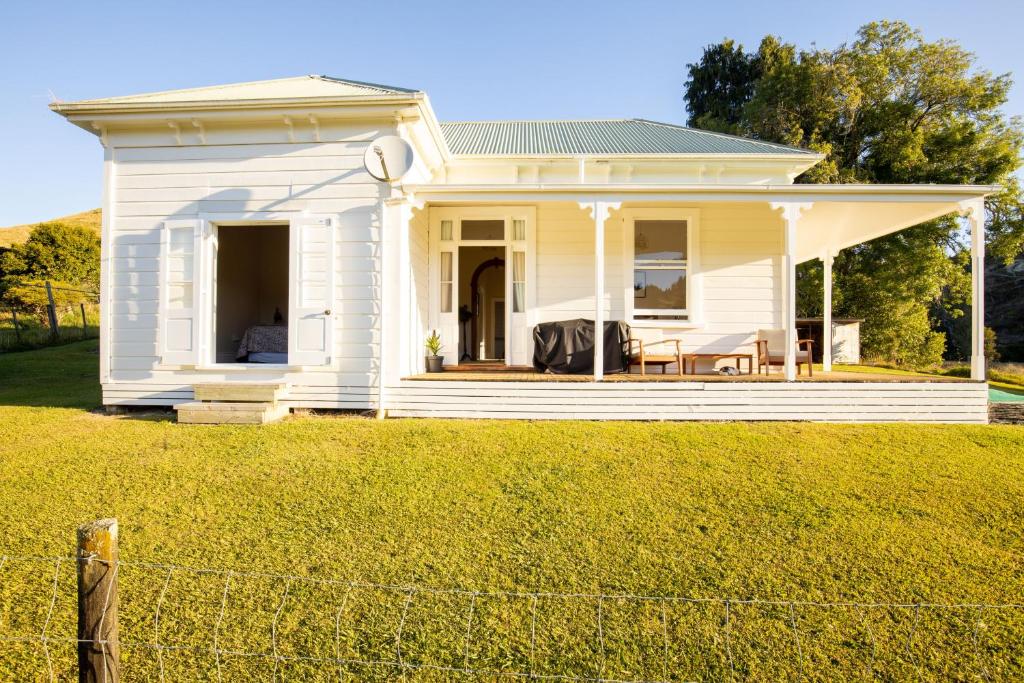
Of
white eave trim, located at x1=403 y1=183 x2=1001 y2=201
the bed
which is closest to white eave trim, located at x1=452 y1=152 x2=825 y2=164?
white eave trim, located at x1=403 y1=183 x2=1001 y2=201

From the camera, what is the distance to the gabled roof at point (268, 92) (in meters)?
6.60

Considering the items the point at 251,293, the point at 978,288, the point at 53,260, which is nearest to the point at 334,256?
the point at 251,293

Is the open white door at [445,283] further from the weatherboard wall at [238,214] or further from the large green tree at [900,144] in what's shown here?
the large green tree at [900,144]

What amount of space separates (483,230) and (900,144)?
14951 mm

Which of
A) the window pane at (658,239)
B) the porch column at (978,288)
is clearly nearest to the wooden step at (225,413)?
the window pane at (658,239)

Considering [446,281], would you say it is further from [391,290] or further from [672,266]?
[672,266]

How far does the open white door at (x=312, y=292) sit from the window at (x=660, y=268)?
4.57 meters

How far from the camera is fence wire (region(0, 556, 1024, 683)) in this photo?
8.52 ft

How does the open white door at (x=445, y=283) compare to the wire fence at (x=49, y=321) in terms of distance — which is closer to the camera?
the open white door at (x=445, y=283)

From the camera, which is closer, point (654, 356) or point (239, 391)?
point (239, 391)

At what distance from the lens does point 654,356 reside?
8055 millimetres

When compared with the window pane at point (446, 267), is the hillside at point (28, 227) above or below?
above

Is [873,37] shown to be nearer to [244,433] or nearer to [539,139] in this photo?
[539,139]

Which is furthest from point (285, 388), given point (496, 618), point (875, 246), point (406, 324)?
point (875, 246)
